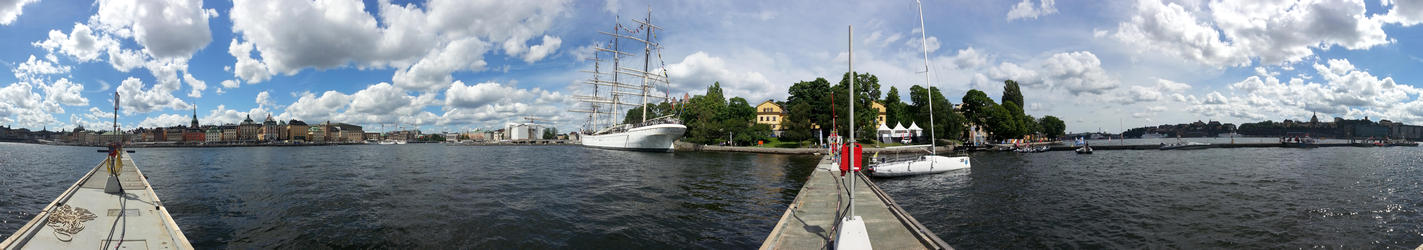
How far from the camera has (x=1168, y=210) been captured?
1808cm

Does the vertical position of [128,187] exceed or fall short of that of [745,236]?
it exceeds it

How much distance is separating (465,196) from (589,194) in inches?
210

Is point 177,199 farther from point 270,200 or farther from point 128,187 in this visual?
point 128,187

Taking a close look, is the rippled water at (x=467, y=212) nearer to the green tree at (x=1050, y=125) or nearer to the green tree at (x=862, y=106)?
the green tree at (x=862, y=106)

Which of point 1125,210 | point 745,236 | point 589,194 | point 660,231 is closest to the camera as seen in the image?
A: point 745,236

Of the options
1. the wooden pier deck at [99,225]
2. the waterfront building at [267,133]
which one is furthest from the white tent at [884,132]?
the waterfront building at [267,133]

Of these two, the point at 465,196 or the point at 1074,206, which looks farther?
the point at 465,196

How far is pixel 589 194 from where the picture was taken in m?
22.3

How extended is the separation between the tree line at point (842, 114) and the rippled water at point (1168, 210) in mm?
42357

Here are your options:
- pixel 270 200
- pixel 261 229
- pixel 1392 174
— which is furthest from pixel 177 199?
pixel 1392 174

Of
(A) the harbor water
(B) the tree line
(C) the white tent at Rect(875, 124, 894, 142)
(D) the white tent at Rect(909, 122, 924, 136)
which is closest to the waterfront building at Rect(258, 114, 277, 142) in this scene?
(B) the tree line

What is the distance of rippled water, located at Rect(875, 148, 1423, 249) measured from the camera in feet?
44.3

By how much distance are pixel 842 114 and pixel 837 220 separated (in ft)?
199

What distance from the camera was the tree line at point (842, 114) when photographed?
72562 mm
